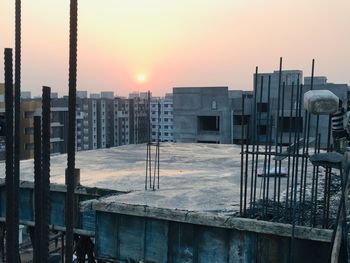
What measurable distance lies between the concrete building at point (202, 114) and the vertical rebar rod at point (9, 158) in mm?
42375

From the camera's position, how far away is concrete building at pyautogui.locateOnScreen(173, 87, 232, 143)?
4822cm

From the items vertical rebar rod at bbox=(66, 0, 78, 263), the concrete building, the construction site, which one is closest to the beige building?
the concrete building

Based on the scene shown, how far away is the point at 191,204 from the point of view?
906 cm

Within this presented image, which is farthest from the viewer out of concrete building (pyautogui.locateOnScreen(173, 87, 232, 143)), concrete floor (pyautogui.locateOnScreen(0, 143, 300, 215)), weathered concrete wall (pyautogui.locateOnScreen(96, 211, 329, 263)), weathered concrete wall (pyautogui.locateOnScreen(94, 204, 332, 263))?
concrete building (pyautogui.locateOnScreen(173, 87, 232, 143))

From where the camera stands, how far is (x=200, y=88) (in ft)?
162

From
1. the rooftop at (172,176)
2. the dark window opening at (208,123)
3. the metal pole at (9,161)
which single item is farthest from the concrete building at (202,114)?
the metal pole at (9,161)

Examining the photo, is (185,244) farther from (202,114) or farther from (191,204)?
(202,114)

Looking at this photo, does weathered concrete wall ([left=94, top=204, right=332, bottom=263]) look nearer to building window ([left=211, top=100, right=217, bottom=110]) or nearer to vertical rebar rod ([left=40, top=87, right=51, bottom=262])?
vertical rebar rod ([left=40, top=87, right=51, bottom=262])

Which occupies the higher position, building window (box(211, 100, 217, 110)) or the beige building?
building window (box(211, 100, 217, 110))

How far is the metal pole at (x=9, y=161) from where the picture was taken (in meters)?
6.00

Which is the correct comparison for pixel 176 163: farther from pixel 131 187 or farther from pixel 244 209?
pixel 244 209

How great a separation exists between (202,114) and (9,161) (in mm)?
43554

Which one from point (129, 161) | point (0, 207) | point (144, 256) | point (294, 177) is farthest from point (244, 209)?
point (129, 161)

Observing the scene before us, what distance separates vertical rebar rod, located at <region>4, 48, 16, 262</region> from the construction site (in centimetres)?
1
